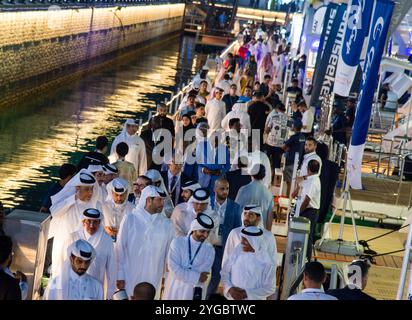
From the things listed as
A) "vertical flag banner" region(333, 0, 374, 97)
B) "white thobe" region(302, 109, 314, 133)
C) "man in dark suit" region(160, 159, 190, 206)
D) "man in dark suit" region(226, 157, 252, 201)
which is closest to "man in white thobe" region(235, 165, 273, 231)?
"man in dark suit" region(226, 157, 252, 201)

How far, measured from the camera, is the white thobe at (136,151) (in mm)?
16047

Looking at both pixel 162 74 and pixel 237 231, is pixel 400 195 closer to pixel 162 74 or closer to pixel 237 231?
pixel 237 231

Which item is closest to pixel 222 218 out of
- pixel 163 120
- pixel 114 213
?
pixel 114 213

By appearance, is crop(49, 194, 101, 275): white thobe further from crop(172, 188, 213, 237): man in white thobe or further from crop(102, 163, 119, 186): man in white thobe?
crop(102, 163, 119, 186): man in white thobe

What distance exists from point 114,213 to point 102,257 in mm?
1681

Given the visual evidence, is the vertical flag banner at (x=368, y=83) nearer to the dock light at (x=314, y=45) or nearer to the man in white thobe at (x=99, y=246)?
the man in white thobe at (x=99, y=246)

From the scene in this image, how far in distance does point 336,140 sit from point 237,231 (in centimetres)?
934

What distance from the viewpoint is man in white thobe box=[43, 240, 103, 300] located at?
Result: 30.3ft

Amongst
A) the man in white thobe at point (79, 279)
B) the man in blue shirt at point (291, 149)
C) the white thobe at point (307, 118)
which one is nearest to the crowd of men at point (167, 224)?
the man in white thobe at point (79, 279)

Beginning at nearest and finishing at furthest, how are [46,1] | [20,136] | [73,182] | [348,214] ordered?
[73,182] < [348,214] < [20,136] < [46,1]

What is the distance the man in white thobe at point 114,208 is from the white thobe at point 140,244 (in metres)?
1.06

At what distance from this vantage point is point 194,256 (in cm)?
1043

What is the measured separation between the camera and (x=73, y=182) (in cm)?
1140
